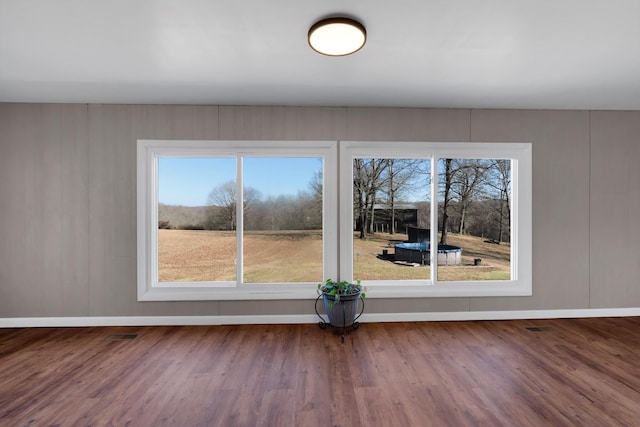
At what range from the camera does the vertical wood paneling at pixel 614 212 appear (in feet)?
11.1

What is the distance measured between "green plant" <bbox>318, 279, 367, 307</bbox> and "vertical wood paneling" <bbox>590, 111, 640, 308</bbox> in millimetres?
2791

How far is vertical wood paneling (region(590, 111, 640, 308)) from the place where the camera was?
11.1 ft

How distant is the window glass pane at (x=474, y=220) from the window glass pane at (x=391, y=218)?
0.23 m

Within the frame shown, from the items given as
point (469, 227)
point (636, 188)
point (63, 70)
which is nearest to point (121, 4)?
point (63, 70)

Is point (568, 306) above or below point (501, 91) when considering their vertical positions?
below

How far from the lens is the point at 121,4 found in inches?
65.1

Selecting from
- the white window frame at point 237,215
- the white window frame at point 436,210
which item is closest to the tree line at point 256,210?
the white window frame at point 237,215

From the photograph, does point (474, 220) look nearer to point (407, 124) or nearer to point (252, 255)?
point (407, 124)

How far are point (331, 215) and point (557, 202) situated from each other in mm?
2628

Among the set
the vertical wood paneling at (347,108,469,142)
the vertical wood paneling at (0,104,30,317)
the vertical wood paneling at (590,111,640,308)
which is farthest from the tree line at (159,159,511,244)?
the vertical wood paneling at (0,104,30,317)

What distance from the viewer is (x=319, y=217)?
337 cm

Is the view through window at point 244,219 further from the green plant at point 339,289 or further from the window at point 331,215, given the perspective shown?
the green plant at point 339,289

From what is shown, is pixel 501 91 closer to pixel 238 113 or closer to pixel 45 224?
pixel 238 113

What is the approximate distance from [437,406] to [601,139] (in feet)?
11.9
